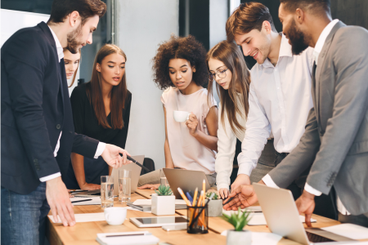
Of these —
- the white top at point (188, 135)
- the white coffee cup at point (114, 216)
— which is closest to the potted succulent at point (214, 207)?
the white coffee cup at point (114, 216)

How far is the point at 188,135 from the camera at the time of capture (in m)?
3.00

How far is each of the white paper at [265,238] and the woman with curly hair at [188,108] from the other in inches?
60.8

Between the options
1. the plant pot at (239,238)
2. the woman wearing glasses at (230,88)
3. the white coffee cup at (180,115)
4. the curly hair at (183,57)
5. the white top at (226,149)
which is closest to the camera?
the plant pot at (239,238)

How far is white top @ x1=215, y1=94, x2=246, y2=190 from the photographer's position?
224 centimetres

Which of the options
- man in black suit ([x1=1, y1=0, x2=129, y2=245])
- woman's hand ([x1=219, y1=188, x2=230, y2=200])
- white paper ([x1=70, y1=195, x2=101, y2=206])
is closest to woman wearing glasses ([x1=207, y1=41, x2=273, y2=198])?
woman's hand ([x1=219, y1=188, x2=230, y2=200])

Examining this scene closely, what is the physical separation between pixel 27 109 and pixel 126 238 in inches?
24.9

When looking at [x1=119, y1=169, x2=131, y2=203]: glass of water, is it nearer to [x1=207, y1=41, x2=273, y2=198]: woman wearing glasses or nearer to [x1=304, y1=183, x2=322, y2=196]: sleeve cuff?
A: [x1=207, y1=41, x2=273, y2=198]: woman wearing glasses

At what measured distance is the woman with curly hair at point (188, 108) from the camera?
2.92 m

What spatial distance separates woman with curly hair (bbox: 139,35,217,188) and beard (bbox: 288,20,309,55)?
4.28 feet

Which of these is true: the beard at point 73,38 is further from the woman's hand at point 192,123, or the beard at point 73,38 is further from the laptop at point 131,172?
the woman's hand at point 192,123

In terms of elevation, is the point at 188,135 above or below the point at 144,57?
below

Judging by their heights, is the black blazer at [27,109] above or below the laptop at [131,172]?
above

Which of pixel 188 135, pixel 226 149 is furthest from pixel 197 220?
pixel 188 135

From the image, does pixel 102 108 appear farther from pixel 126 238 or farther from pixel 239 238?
pixel 239 238
